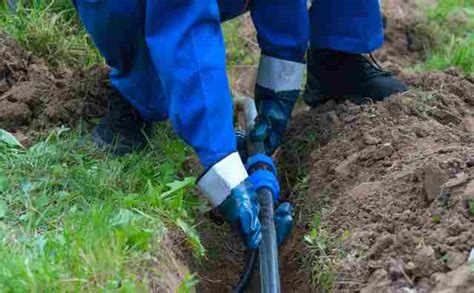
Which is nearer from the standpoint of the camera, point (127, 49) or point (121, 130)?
point (127, 49)

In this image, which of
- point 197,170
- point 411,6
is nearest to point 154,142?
point 197,170

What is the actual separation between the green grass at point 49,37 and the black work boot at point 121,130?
471 millimetres

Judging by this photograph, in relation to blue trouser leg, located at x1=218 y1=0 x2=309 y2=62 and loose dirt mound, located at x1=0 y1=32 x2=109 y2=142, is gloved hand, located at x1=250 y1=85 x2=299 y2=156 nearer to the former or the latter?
blue trouser leg, located at x1=218 y1=0 x2=309 y2=62

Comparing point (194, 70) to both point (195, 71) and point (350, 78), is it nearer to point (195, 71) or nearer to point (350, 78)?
point (195, 71)

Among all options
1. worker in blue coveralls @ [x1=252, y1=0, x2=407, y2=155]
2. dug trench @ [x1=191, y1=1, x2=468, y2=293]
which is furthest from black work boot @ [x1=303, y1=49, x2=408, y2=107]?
dug trench @ [x1=191, y1=1, x2=468, y2=293]

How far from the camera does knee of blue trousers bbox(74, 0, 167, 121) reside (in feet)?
9.64

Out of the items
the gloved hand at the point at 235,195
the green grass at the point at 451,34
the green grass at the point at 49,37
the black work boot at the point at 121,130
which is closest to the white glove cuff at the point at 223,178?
the gloved hand at the point at 235,195

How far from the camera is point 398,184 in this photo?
2791 millimetres

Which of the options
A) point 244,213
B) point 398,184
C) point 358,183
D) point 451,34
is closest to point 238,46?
point 451,34

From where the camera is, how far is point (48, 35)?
3.73 meters

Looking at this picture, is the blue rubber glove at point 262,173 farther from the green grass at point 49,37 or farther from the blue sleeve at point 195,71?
the green grass at point 49,37

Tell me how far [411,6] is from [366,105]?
1.56 m

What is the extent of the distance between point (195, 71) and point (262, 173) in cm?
41

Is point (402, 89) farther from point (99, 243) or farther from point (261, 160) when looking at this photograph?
point (99, 243)
